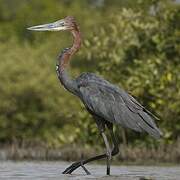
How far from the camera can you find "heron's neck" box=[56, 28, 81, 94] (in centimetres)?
1225

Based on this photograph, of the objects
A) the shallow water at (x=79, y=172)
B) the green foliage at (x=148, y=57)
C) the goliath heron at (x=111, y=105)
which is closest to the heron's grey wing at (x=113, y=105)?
the goliath heron at (x=111, y=105)

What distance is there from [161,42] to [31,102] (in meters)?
11.3

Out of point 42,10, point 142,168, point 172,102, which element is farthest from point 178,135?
point 42,10

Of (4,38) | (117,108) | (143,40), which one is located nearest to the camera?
(117,108)

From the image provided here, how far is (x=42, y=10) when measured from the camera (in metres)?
48.9

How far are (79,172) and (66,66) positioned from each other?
1.77 meters

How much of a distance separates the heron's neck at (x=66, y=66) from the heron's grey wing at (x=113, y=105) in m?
0.28

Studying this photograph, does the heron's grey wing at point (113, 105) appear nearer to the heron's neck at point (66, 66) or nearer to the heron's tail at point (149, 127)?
the heron's tail at point (149, 127)

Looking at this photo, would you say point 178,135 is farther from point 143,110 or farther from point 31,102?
point 31,102

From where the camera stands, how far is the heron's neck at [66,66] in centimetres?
1225

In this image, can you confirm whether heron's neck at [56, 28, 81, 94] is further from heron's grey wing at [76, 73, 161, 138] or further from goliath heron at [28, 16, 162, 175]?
heron's grey wing at [76, 73, 161, 138]

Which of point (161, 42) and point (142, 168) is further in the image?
point (161, 42)

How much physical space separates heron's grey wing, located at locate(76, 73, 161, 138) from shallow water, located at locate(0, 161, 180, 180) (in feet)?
2.56

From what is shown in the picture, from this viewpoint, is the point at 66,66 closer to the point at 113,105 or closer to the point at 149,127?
the point at 113,105
